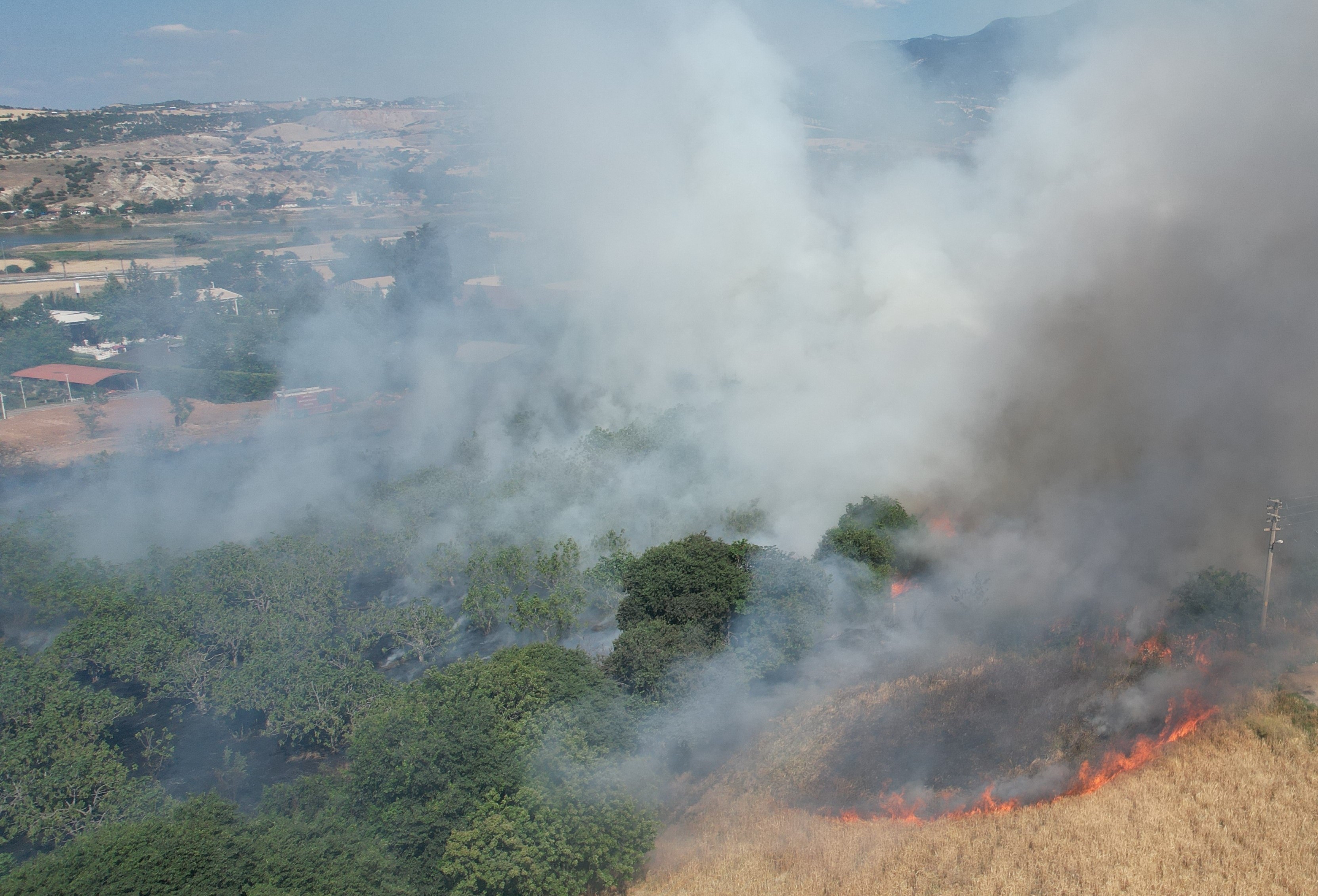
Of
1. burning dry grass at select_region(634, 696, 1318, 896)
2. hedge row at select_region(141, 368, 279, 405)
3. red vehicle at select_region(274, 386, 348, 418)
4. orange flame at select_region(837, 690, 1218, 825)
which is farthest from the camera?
hedge row at select_region(141, 368, 279, 405)

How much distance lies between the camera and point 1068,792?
1044cm

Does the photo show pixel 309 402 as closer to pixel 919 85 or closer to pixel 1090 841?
pixel 1090 841

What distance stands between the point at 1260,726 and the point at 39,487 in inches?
1113

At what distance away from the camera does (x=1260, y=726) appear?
10.9 m

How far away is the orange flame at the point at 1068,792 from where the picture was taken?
10359 mm

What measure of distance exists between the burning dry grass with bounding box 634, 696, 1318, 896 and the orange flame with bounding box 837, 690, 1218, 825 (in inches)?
5.6

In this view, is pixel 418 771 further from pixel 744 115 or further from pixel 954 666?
pixel 744 115

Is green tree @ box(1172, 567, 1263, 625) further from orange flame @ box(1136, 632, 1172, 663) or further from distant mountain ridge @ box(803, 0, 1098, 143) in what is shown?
distant mountain ridge @ box(803, 0, 1098, 143)

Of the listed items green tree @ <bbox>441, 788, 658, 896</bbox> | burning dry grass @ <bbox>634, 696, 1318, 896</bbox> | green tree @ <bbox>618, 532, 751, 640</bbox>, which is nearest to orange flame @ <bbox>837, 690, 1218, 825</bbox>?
burning dry grass @ <bbox>634, 696, 1318, 896</bbox>

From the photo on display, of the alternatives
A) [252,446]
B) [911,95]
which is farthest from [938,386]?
[911,95]

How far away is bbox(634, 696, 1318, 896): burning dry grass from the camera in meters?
8.95

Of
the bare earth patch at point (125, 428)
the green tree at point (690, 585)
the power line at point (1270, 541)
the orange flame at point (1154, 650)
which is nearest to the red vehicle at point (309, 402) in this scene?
the bare earth patch at point (125, 428)

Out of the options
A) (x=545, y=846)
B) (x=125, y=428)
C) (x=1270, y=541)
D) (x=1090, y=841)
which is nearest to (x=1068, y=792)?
(x=1090, y=841)

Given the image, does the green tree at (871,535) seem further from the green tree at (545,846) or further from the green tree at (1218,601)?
the green tree at (545,846)
